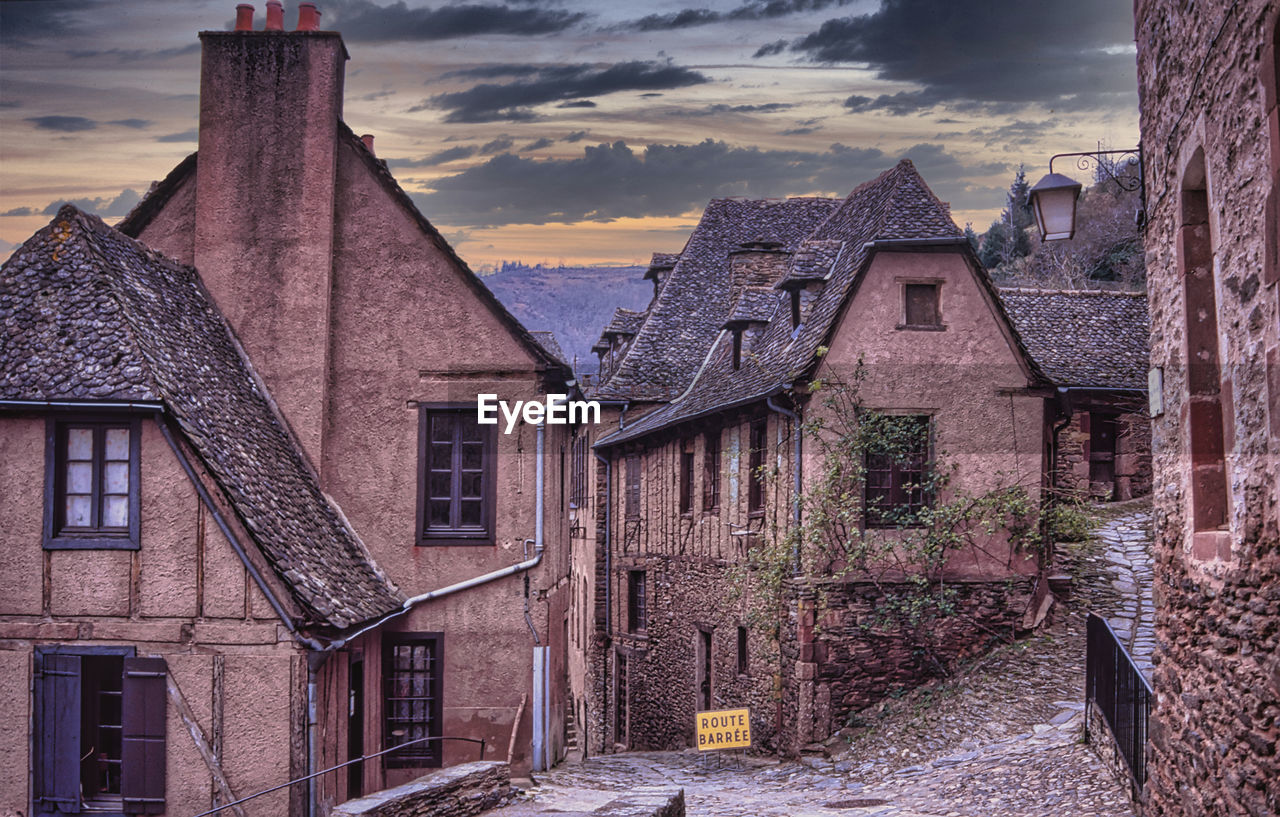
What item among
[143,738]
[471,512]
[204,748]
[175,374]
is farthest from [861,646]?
[175,374]

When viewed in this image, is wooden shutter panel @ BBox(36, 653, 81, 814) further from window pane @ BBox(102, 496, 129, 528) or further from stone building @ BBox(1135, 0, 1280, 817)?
stone building @ BBox(1135, 0, 1280, 817)

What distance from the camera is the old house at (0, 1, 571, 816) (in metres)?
11.6

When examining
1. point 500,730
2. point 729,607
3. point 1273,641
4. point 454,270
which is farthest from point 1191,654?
point 729,607

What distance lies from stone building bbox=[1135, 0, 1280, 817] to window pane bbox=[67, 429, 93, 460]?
9627 mm

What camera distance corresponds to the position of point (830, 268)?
19.8 meters

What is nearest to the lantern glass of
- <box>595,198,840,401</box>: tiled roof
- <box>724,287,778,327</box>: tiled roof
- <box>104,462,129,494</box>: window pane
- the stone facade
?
<box>104,462,129,494</box>: window pane

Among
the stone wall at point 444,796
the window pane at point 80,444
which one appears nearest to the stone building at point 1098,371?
the stone wall at point 444,796

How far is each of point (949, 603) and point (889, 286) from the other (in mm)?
4776

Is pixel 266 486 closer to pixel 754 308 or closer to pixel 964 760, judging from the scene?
pixel 964 760

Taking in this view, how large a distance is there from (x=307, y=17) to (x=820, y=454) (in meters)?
9.09

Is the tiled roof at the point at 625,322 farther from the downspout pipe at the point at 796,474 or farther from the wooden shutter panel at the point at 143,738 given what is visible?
the wooden shutter panel at the point at 143,738

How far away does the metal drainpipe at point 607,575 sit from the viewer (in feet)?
91.6

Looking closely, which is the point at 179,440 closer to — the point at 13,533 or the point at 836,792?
the point at 13,533

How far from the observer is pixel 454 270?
14.7m
